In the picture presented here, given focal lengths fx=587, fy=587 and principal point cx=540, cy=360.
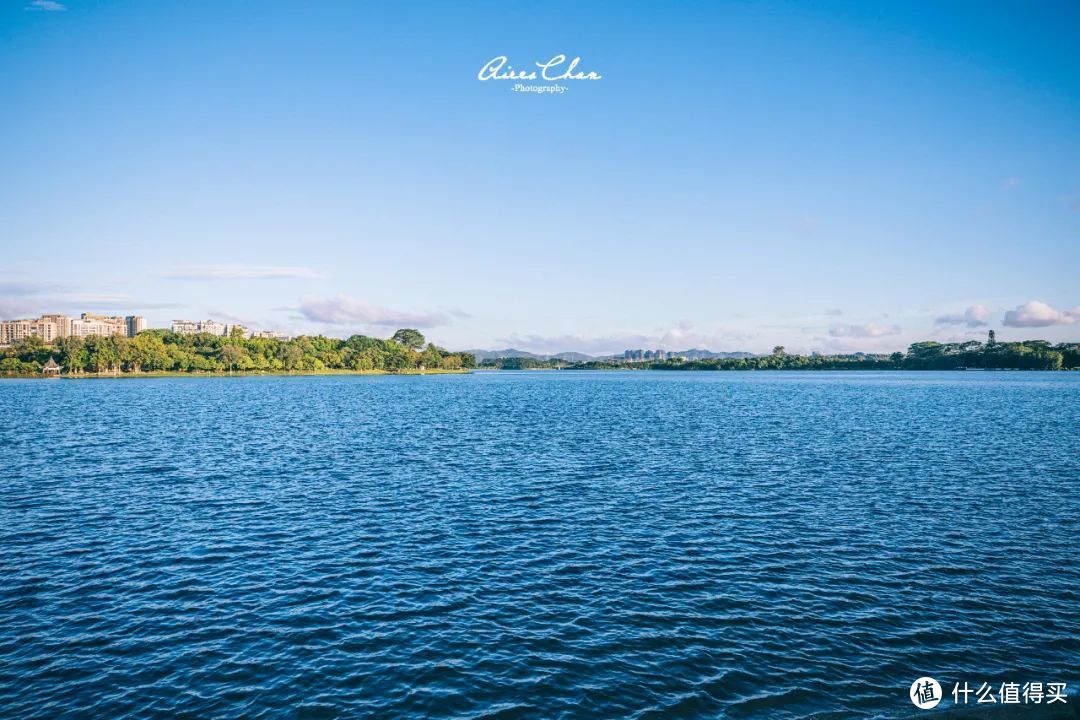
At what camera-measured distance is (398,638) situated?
20453mm

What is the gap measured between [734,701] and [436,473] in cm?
3479

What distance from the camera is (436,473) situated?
48.6 meters

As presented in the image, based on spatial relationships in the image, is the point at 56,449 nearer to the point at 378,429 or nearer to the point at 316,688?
the point at 378,429

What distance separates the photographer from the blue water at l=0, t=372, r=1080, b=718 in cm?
1753

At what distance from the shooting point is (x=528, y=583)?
2522cm

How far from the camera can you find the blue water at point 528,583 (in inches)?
690

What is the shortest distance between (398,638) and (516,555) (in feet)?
29.8

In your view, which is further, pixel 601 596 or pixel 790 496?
pixel 790 496

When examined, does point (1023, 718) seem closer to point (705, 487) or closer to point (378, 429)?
point (705, 487)

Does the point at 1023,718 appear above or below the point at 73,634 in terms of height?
above

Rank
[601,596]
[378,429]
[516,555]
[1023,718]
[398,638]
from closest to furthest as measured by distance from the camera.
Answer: [1023,718]
[398,638]
[601,596]
[516,555]
[378,429]

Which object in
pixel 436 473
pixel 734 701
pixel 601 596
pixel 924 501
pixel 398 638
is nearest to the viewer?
pixel 734 701

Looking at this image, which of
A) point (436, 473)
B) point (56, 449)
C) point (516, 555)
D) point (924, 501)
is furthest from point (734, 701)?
point (56, 449)

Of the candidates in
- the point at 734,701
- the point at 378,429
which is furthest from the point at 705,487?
the point at 378,429
